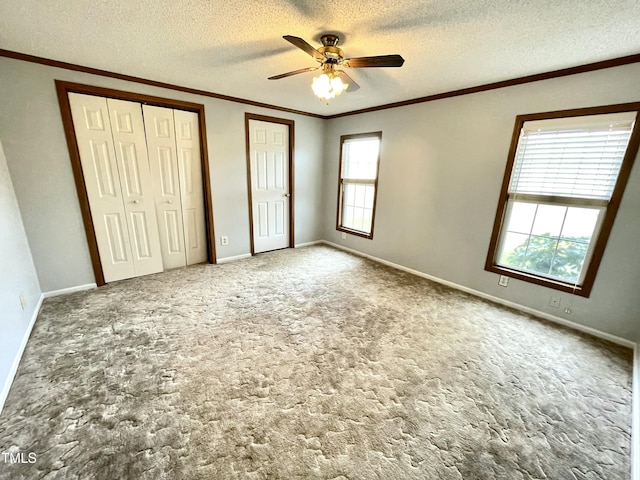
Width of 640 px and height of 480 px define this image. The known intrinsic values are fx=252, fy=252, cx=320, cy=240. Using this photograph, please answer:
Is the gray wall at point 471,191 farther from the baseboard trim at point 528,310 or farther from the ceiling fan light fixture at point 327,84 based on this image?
the ceiling fan light fixture at point 327,84

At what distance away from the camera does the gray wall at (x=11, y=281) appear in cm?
163

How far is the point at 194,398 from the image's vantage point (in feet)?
5.11

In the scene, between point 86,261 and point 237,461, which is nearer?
point 237,461

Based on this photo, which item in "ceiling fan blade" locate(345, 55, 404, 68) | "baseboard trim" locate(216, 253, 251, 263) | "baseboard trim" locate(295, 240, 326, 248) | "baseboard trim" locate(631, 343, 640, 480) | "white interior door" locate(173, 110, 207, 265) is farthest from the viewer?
"baseboard trim" locate(295, 240, 326, 248)

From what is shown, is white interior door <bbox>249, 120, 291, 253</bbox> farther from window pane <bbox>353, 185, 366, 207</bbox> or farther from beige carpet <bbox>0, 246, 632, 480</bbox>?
beige carpet <bbox>0, 246, 632, 480</bbox>

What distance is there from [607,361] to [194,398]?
3.06 m

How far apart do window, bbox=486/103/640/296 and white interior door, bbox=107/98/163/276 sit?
4.05 m

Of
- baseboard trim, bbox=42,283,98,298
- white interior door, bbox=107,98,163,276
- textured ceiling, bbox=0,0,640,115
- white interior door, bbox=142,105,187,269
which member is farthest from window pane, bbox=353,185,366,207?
baseboard trim, bbox=42,283,98,298

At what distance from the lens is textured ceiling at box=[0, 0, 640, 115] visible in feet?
4.85

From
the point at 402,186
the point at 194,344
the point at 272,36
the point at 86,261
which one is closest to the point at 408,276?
the point at 402,186

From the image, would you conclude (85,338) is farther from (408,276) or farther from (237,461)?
(408,276)

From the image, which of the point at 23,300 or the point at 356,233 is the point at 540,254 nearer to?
the point at 356,233

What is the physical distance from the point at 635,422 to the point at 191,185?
14.7 ft

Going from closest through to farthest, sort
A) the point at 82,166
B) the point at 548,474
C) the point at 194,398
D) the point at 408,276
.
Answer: the point at 548,474
the point at 194,398
the point at 82,166
the point at 408,276
